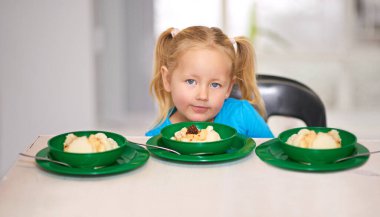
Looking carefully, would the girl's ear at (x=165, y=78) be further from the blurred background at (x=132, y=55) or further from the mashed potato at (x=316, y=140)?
the blurred background at (x=132, y=55)

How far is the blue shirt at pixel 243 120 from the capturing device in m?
1.67

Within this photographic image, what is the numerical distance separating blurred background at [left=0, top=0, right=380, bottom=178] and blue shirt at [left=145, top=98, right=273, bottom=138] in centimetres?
169

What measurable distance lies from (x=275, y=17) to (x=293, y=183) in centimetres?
267

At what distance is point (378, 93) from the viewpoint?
12.3 feet

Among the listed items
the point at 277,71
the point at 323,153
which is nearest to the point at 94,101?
the point at 277,71

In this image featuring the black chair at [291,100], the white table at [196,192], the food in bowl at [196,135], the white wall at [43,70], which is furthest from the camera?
the white wall at [43,70]

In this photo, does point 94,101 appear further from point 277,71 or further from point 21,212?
point 21,212

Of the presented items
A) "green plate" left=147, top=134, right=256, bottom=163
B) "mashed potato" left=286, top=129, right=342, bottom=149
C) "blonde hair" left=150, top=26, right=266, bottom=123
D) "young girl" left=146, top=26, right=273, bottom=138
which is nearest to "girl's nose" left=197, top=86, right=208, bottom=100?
"young girl" left=146, top=26, right=273, bottom=138

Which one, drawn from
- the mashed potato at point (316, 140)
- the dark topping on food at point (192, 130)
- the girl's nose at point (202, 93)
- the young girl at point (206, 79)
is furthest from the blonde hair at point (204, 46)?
the mashed potato at point (316, 140)

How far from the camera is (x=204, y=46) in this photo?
62.8 inches

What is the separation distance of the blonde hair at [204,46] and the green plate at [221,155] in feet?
1.36

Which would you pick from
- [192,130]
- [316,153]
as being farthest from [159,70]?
[316,153]

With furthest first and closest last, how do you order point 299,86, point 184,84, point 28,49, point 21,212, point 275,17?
point 275,17 < point 28,49 < point 299,86 < point 184,84 < point 21,212

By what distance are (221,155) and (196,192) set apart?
19 cm
